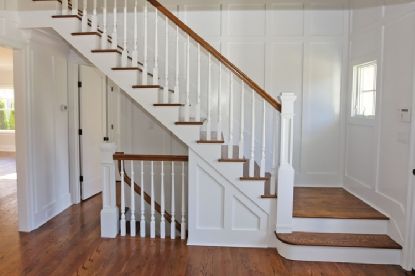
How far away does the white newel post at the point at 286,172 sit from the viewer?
10.2 ft

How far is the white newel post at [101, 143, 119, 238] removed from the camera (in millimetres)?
3570

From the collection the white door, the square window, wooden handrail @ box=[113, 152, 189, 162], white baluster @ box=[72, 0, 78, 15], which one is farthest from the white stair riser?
the white door

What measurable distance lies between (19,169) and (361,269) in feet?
12.7

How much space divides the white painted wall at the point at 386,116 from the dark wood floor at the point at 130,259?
0.80m

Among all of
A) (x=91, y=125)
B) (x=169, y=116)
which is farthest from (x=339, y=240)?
(x=91, y=125)

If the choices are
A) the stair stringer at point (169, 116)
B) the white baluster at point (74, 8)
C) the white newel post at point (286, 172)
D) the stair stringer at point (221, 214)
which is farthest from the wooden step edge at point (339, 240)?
the white baluster at point (74, 8)

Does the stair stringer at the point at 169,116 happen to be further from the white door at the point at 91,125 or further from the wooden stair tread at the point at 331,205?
the white door at the point at 91,125

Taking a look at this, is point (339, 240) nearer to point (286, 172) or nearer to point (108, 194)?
point (286, 172)

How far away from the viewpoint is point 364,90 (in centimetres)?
412

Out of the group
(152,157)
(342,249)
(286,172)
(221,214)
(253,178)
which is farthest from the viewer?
(152,157)

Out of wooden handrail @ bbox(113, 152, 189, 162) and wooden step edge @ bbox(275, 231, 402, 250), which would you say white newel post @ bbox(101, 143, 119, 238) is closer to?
wooden handrail @ bbox(113, 152, 189, 162)

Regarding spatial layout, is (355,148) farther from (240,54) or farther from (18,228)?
(18,228)

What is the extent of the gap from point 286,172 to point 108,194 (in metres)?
2.02

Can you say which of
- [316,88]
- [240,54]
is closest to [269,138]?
[316,88]
